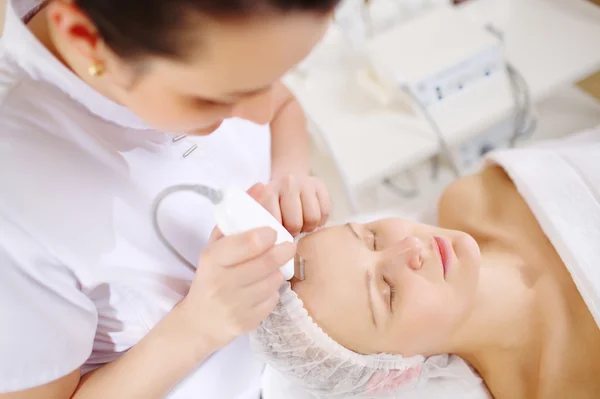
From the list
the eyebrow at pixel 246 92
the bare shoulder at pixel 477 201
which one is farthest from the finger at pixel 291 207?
the bare shoulder at pixel 477 201

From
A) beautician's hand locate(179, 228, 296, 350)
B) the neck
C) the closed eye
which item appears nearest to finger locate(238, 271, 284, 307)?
beautician's hand locate(179, 228, 296, 350)

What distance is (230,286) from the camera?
2.10ft

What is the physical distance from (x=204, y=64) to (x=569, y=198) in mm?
889

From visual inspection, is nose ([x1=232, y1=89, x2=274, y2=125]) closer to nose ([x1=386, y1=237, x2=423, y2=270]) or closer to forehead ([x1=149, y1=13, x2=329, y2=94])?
forehead ([x1=149, y1=13, x2=329, y2=94])

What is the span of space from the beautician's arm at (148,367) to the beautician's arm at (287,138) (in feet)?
1.21

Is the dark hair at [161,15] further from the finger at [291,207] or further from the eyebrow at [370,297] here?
the eyebrow at [370,297]

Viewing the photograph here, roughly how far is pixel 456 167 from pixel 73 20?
59.5 inches

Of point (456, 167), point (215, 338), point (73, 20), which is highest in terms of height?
point (73, 20)

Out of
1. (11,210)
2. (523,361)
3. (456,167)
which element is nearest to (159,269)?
(11,210)

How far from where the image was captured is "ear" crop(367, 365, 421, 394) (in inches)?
38.9

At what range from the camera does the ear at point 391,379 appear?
987mm

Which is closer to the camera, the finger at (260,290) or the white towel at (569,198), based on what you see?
the finger at (260,290)

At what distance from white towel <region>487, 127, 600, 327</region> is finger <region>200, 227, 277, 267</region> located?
2.20 ft

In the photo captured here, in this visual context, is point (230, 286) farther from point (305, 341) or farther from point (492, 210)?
point (492, 210)
